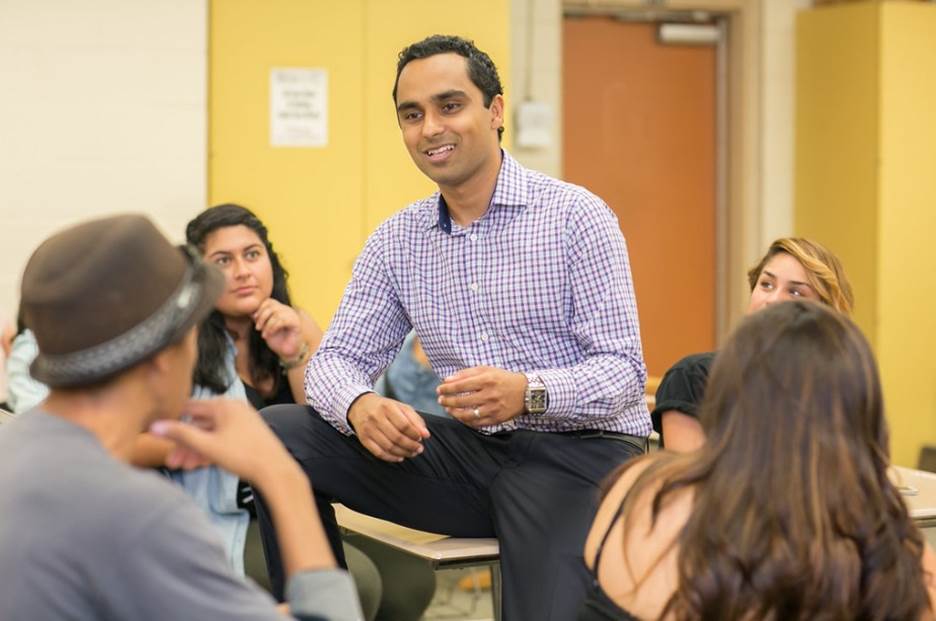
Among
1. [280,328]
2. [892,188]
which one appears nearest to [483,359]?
[280,328]

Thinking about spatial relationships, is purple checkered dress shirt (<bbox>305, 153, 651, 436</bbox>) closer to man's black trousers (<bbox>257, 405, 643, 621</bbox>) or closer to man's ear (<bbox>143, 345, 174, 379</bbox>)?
man's black trousers (<bbox>257, 405, 643, 621</bbox>)

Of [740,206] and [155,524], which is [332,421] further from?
[740,206]

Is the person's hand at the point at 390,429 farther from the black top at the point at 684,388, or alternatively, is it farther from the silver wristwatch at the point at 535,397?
the black top at the point at 684,388

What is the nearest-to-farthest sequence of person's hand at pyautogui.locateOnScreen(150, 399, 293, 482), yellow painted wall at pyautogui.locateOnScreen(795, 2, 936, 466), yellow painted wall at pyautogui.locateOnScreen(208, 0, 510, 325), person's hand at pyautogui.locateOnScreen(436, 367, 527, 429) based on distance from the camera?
person's hand at pyautogui.locateOnScreen(150, 399, 293, 482) < person's hand at pyautogui.locateOnScreen(436, 367, 527, 429) < yellow painted wall at pyautogui.locateOnScreen(208, 0, 510, 325) < yellow painted wall at pyautogui.locateOnScreen(795, 2, 936, 466)

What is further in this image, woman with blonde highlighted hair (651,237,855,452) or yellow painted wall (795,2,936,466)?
yellow painted wall (795,2,936,466)

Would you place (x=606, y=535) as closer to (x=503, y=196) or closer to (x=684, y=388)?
(x=684, y=388)

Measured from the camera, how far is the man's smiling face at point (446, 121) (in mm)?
2713

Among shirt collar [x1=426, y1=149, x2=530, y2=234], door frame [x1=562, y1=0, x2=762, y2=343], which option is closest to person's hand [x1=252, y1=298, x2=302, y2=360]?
shirt collar [x1=426, y1=149, x2=530, y2=234]

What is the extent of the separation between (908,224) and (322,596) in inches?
168

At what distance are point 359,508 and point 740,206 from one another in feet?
11.3

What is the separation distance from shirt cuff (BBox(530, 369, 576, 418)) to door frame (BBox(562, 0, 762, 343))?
3209mm

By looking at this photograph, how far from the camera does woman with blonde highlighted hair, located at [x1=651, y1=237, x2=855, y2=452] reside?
8.29ft

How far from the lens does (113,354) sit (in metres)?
1.34

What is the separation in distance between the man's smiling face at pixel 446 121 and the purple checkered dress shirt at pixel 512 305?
0.24ft
